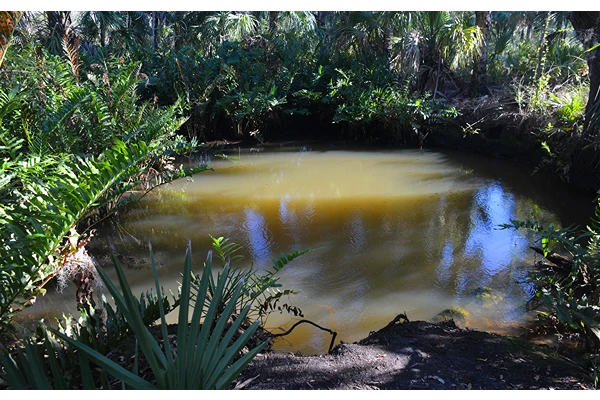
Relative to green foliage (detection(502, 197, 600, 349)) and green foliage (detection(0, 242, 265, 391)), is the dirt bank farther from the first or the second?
green foliage (detection(0, 242, 265, 391))

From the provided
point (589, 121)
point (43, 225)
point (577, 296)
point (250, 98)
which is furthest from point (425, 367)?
point (250, 98)

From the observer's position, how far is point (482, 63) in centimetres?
1002

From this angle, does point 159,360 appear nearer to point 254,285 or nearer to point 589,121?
point 254,285

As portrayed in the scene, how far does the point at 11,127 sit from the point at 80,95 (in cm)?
87

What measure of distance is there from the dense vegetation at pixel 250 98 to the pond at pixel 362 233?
1.11 ft

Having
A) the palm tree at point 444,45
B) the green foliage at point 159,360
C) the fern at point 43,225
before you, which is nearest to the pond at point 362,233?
the fern at point 43,225

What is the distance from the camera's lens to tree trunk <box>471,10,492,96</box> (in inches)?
366

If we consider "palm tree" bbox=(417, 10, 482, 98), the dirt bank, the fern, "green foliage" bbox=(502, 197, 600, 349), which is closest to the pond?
"green foliage" bbox=(502, 197, 600, 349)

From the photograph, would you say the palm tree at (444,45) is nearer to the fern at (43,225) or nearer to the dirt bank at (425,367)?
the dirt bank at (425,367)

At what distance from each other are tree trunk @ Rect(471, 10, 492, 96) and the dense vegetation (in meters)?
0.03

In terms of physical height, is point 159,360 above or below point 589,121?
below

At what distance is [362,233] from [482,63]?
22.4 feet
